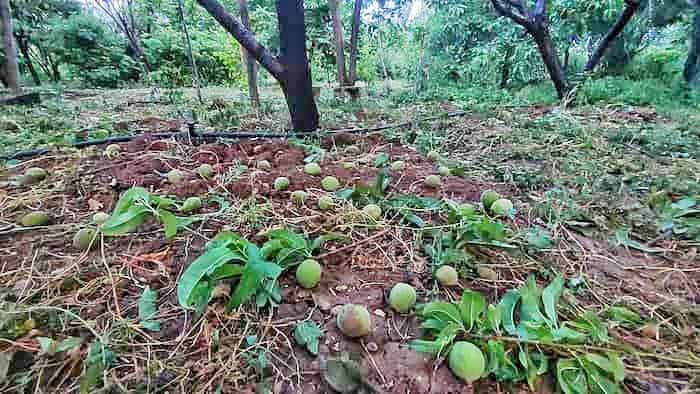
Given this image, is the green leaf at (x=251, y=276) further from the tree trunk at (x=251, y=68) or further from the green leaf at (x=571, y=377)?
the tree trunk at (x=251, y=68)

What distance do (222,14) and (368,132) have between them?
150 centimetres

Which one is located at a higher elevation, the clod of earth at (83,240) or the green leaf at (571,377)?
the clod of earth at (83,240)

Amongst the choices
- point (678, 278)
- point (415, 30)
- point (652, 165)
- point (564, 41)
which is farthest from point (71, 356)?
point (415, 30)

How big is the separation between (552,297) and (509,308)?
16cm

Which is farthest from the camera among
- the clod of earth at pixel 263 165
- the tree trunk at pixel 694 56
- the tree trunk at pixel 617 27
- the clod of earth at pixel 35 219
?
the tree trunk at pixel 694 56

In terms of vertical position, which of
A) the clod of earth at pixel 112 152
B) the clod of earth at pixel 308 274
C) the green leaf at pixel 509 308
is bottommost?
the green leaf at pixel 509 308

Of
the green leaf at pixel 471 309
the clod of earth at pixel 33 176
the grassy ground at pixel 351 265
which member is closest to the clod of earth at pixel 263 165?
the grassy ground at pixel 351 265

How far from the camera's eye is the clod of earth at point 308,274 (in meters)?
1.11

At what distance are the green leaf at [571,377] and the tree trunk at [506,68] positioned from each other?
842cm

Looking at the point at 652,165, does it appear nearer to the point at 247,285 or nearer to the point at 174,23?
the point at 247,285

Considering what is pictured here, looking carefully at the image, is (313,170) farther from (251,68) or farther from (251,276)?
(251,68)

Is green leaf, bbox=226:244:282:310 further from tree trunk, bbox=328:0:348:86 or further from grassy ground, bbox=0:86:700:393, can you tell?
tree trunk, bbox=328:0:348:86

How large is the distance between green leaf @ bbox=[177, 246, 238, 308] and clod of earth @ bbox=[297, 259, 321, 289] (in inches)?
8.2

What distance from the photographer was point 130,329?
0.99 meters
